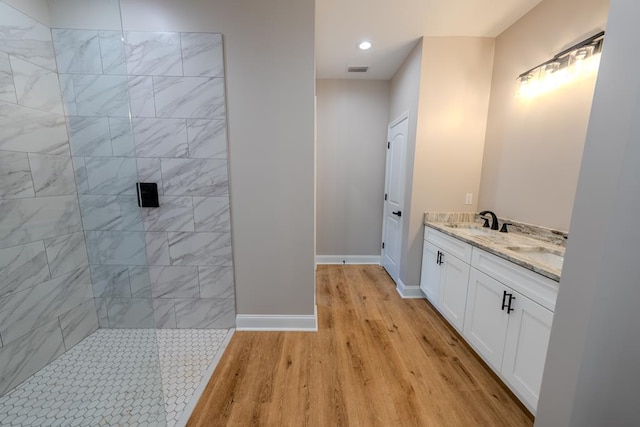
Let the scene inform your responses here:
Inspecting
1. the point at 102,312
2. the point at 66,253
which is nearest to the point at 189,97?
the point at 66,253

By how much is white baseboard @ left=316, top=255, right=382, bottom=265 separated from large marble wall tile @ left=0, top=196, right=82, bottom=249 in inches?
111

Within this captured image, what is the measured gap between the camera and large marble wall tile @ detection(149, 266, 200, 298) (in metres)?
1.98

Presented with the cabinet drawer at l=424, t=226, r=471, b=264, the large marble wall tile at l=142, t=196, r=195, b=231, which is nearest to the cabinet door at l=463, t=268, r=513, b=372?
the cabinet drawer at l=424, t=226, r=471, b=264

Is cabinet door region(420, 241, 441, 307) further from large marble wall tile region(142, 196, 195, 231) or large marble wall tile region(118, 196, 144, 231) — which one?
large marble wall tile region(118, 196, 144, 231)

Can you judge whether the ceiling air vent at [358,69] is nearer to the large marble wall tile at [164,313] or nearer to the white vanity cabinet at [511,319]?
the white vanity cabinet at [511,319]

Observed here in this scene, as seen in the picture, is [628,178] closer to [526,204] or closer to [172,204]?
[526,204]

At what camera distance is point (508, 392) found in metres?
1.52

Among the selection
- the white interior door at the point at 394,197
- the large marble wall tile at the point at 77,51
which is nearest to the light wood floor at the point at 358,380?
the white interior door at the point at 394,197

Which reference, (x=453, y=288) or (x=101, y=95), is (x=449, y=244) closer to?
(x=453, y=288)

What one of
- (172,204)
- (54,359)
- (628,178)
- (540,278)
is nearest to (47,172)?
(172,204)

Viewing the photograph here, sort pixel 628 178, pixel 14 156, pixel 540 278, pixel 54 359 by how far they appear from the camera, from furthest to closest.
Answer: pixel 54 359, pixel 14 156, pixel 540 278, pixel 628 178

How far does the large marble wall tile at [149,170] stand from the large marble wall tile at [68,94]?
53 centimetres

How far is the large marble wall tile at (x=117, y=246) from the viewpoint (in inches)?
72.7

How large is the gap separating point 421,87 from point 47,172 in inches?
127
